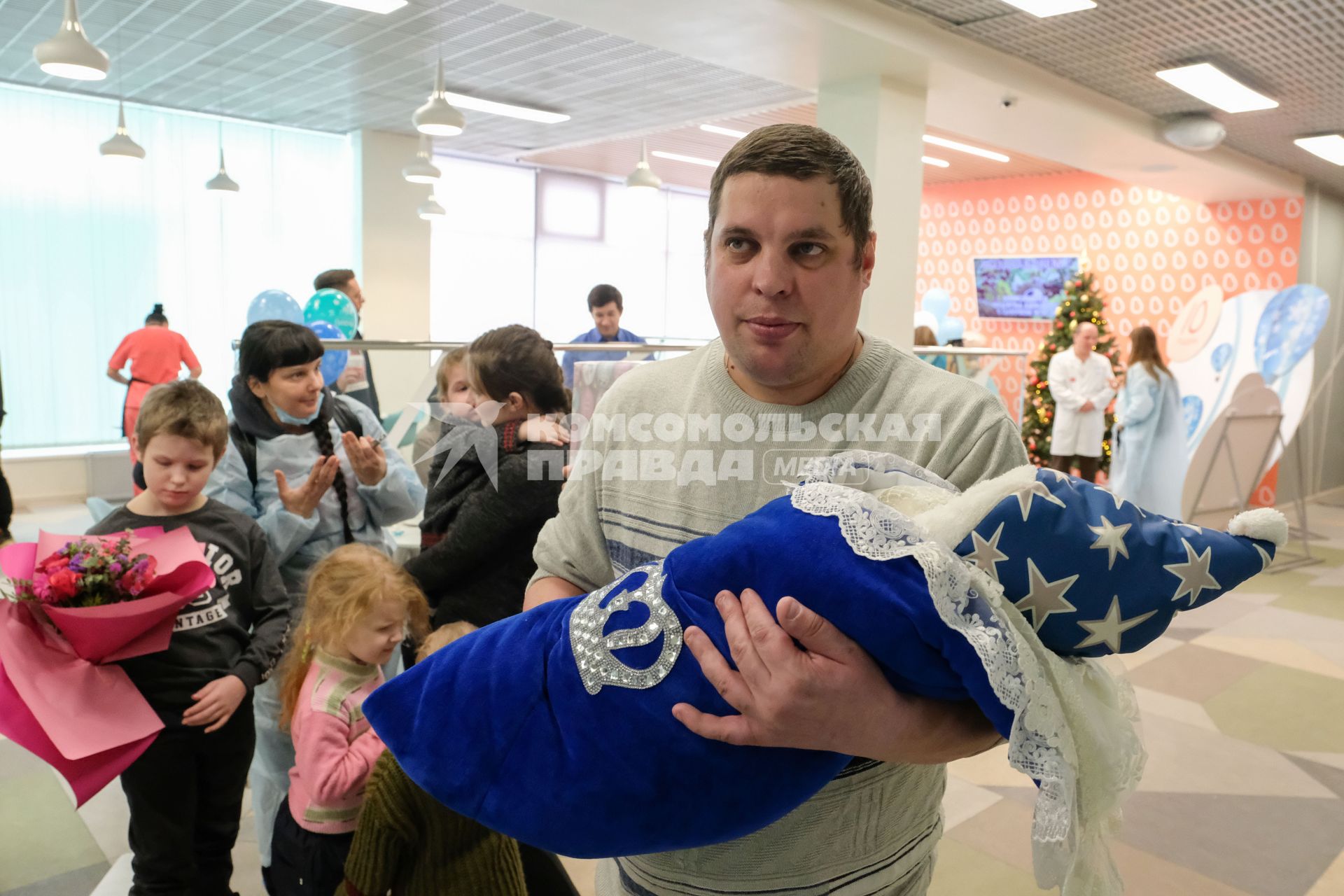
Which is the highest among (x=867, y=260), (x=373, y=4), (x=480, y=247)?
(x=373, y=4)

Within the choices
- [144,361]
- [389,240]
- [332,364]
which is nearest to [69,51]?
[332,364]

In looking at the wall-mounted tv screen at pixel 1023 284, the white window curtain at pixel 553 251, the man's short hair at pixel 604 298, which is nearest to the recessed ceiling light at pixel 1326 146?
the wall-mounted tv screen at pixel 1023 284

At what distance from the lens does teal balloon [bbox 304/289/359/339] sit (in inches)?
180

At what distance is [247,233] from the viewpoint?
918cm

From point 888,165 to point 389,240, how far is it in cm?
571

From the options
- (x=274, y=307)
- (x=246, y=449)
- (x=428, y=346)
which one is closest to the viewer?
(x=246, y=449)

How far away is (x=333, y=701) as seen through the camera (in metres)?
1.88

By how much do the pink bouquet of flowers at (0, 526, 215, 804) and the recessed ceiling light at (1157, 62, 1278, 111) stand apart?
5.84m

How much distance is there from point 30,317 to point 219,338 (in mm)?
1548

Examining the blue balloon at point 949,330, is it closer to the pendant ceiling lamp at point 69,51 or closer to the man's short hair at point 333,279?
the man's short hair at point 333,279

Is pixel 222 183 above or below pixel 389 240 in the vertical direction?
above

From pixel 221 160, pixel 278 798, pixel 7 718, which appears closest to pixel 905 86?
pixel 278 798

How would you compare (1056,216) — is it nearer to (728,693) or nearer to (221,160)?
(221,160)

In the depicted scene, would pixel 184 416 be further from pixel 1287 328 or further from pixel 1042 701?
pixel 1287 328
